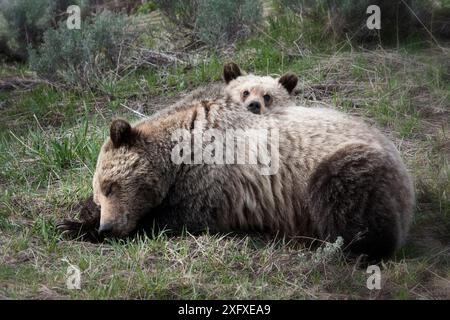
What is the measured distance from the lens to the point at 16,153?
7.17m

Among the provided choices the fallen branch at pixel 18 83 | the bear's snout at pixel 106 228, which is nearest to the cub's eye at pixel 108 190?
the bear's snout at pixel 106 228

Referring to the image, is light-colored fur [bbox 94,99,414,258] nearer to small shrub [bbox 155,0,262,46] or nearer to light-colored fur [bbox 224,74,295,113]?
light-colored fur [bbox 224,74,295,113]

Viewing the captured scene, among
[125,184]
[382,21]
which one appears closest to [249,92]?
[125,184]

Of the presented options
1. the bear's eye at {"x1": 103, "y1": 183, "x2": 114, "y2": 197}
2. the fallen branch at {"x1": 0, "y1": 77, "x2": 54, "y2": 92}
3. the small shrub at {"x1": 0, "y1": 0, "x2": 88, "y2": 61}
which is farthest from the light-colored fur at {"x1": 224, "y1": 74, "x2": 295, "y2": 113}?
the small shrub at {"x1": 0, "y1": 0, "x2": 88, "y2": 61}

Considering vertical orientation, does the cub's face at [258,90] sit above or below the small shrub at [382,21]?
below

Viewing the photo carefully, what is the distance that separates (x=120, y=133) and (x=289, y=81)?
6.67ft

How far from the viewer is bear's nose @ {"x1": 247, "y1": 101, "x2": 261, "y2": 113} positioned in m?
6.18

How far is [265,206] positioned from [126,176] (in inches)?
39.7

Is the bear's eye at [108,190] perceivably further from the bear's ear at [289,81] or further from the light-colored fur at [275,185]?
the bear's ear at [289,81]

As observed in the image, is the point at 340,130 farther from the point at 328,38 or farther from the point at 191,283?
the point at 328,38

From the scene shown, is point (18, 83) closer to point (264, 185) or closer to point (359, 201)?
point (264, 185)

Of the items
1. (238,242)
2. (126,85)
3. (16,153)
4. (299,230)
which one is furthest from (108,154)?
(126,85)

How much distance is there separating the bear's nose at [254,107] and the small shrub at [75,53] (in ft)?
9.44

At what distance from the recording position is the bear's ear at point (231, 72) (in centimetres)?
709
